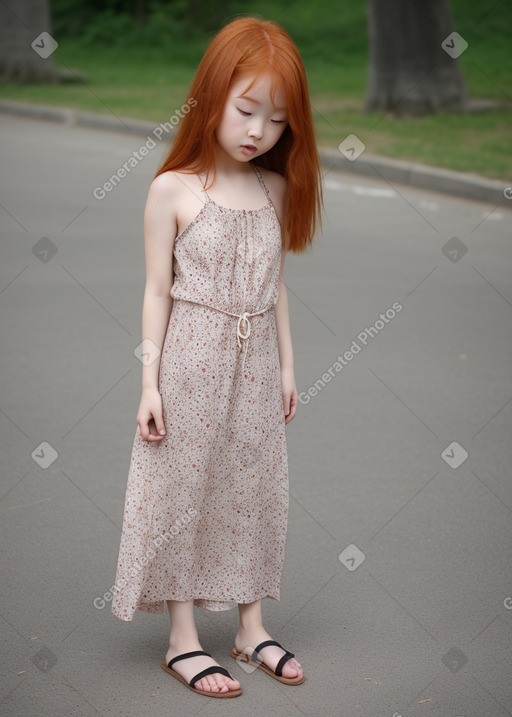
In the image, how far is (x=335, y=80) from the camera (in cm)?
1773

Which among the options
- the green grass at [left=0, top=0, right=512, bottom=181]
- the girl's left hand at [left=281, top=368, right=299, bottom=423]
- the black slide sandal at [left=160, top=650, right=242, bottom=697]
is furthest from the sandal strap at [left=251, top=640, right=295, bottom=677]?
the green grass at [left=0, top=0, right=512, bottom=181]

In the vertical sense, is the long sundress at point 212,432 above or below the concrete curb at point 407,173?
below

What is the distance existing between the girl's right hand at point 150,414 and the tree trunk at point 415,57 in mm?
11290

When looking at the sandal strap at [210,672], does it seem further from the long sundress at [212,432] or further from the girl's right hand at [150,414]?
the girl's right hand at [150,414]

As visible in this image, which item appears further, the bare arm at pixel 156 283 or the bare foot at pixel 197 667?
the bare foot at pixel 197 667

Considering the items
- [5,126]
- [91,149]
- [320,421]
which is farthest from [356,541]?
[5,126]

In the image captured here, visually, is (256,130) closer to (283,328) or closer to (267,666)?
(283,328)

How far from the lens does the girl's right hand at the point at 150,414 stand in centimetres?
298

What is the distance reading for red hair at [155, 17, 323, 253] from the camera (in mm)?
2830

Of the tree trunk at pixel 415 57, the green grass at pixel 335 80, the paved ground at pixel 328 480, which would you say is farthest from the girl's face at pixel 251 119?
the tree trunk at pixel 415 57

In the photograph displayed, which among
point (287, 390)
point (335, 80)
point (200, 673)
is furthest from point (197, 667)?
point (335, 80)

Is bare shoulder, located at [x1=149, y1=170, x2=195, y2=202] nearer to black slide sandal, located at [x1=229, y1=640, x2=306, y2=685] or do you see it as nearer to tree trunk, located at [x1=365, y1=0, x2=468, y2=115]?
black slide sandal, located at [x1=229, y1=640, x2=306, y2=685]

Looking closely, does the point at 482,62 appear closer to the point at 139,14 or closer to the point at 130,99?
the point at 130,99

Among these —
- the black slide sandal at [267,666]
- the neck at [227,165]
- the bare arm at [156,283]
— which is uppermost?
the neck at [227,165]
